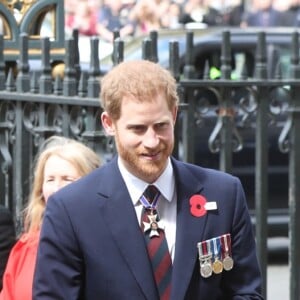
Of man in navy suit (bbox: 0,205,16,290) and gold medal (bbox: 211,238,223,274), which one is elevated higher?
gold medal (bbox: 211,238,223,274)

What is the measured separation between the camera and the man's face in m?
3.48

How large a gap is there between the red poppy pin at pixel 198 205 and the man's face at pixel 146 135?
0.47 ft

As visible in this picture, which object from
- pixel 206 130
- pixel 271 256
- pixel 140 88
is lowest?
pixel 271 256

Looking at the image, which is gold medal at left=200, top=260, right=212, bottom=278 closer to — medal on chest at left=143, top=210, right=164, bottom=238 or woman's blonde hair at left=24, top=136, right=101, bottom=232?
medal on chest at left=143, top=210, right=164, bottom=238

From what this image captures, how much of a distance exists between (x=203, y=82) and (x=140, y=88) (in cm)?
173

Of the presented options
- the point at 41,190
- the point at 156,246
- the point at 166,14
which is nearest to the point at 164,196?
the point at 156,246

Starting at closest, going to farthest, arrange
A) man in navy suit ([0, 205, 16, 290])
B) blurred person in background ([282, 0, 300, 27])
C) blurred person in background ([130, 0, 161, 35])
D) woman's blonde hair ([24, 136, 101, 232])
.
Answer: woman's blonde hair ([24, 136, 101, 232]) < man in navy suit ([0, 205, 16, 290]) < blurred person in background ([130, 0, 161, 35]) < blurred person in background ([282, 0, 300, 27])

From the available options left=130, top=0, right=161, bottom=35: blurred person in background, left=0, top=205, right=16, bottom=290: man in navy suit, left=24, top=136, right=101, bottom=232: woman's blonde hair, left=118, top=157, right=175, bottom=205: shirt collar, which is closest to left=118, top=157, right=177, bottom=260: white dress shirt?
left=118, top=157, right=175, bottom=205: shirt collar

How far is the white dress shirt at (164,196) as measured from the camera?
357cm

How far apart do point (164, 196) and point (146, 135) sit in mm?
215

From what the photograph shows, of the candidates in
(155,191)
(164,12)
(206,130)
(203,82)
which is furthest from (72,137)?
(164,12)

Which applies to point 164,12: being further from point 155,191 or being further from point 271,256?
point 155,191

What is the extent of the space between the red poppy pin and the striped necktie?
112mm

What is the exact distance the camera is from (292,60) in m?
5.39
